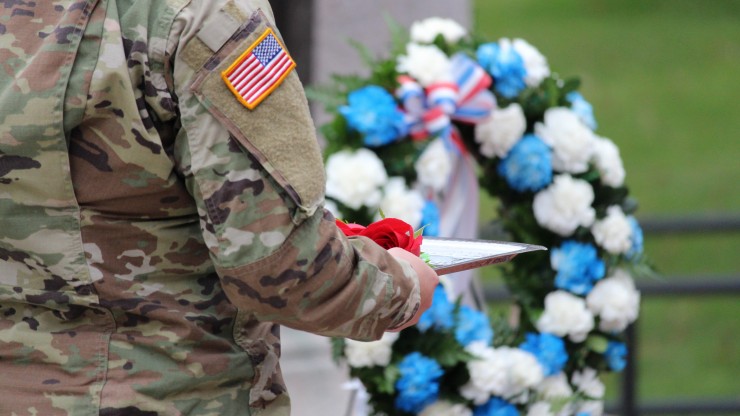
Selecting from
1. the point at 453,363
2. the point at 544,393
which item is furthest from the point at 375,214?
the point at 544,393

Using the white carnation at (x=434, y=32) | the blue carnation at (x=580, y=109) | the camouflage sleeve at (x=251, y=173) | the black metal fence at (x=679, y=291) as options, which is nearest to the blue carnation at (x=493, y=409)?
the blue carnation at (x=580, y=109)

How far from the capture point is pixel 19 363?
5.94 feet

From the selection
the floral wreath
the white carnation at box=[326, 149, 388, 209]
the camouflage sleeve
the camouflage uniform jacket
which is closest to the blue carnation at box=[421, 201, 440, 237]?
the floral wreath

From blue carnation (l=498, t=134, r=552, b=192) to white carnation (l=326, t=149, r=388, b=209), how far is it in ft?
1.50

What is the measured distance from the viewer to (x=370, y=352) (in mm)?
3121

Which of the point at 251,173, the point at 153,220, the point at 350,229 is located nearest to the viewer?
the point at 251,173

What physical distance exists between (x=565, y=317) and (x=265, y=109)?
198cm

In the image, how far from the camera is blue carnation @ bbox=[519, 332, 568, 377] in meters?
3.40

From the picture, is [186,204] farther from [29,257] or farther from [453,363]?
[453,363]

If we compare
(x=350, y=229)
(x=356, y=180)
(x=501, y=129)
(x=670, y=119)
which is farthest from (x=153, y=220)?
(x=670, y=119)

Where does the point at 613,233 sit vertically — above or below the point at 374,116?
below

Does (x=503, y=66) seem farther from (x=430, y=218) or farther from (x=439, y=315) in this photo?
(x=439, y=315)

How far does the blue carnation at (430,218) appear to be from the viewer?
329cm

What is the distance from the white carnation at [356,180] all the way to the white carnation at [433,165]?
0.15 meters
